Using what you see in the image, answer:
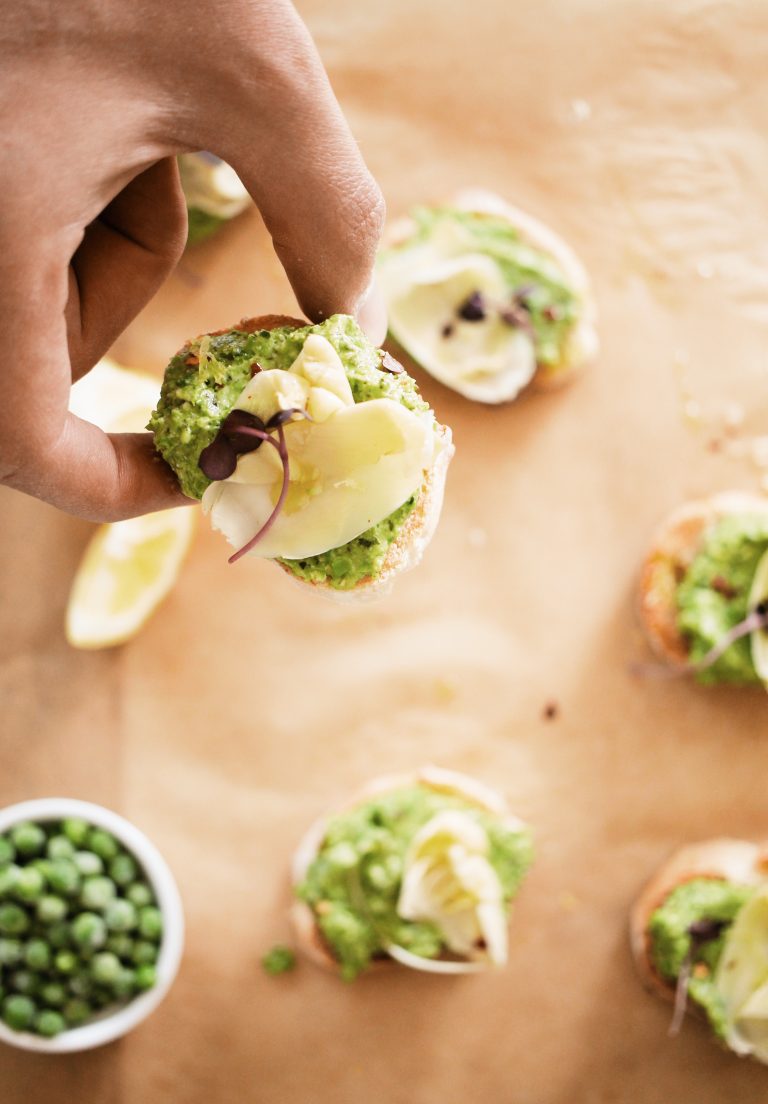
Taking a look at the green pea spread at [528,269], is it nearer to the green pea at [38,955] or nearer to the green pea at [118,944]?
the green pea at [118,944]

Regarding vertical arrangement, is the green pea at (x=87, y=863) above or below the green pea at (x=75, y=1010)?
above

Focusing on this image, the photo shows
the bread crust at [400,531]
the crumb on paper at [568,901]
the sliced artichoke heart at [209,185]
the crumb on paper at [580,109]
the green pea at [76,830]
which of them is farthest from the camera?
the crumb on paper at [580,109]

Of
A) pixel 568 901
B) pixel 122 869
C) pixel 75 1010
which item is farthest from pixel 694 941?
pixel 75 1010

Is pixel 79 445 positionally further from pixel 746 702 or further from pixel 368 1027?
pixel 746 702

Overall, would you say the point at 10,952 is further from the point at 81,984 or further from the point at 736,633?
the point at 736,633

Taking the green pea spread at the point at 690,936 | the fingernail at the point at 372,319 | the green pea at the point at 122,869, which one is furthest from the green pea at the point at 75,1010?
the fingernail at the point at 372,319
